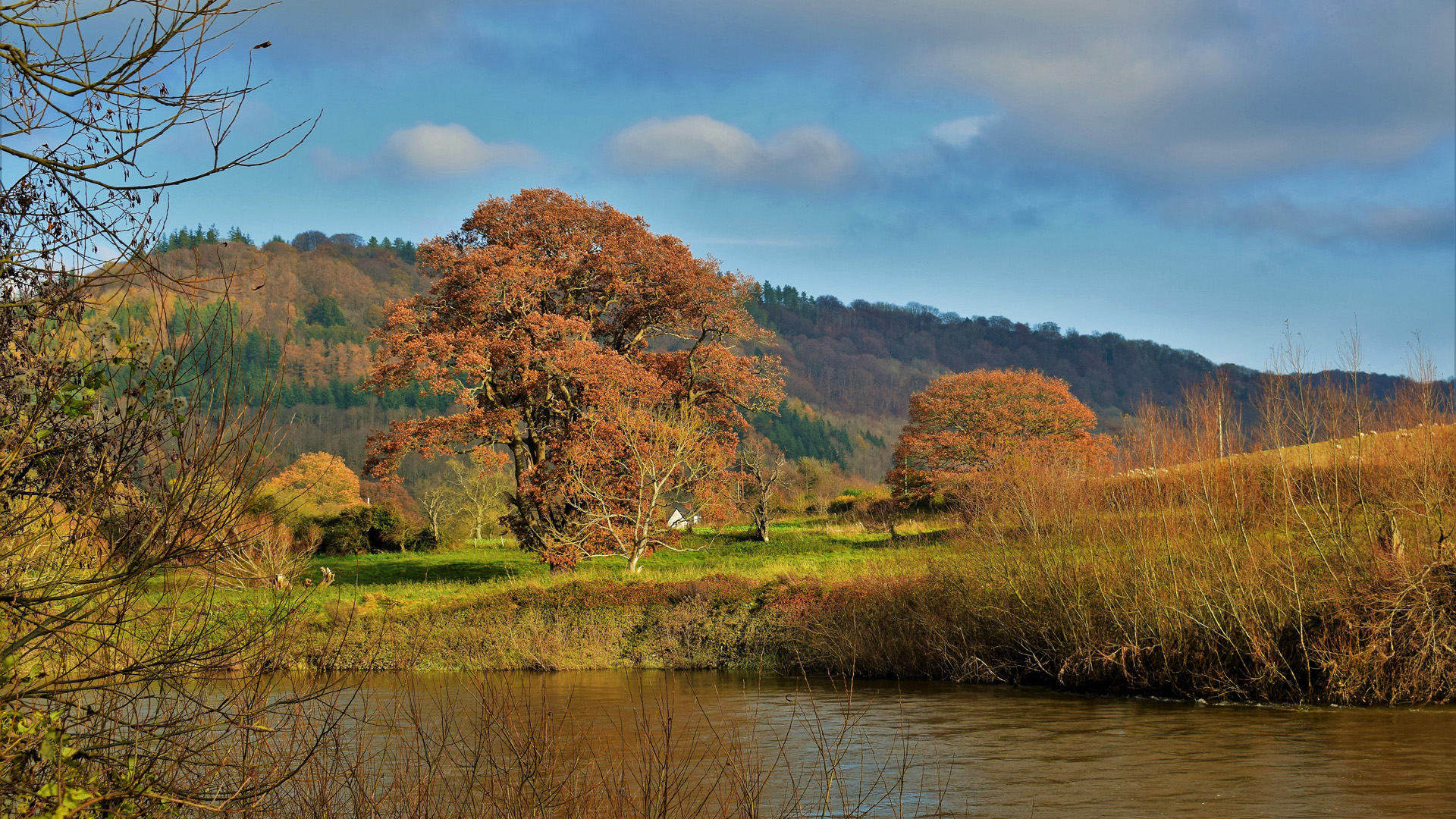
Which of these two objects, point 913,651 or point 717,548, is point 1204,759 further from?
point 717,548

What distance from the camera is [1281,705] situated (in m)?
17.5

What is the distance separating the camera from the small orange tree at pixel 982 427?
40000mm

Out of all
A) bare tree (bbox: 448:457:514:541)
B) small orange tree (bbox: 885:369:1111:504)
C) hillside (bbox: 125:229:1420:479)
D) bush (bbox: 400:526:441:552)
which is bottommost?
bush (bbox: 400:526:441:552)

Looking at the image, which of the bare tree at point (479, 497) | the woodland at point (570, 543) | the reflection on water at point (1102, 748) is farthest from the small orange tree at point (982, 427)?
the bare tree at point (479, 497)

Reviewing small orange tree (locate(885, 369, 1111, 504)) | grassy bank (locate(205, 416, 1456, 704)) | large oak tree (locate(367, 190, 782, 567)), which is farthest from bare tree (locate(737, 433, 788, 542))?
grassy bank (locate(205, 416, 1456, 704))

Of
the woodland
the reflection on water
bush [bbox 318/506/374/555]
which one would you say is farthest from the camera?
bush [bbox 318/506/374/555]

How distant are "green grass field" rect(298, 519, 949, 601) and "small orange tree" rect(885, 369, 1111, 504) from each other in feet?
10.5

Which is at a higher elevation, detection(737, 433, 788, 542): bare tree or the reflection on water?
detection(737, 433, 788, 542): bare tree

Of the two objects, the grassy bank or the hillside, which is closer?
the grassy bank

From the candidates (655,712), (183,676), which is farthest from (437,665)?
(183,676)

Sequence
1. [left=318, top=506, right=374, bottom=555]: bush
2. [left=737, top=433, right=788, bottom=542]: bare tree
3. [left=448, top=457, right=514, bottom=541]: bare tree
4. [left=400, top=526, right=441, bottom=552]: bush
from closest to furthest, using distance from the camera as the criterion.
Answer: [left=737, top=433, right=788, bottom=542]: bare tree < [left=318, top=506, right=374, bottom=555]: bush < [left=400, top=526, right=441, bottom=552]: bush < [left=448, top=457, right=514, bottom=541]: bare tree

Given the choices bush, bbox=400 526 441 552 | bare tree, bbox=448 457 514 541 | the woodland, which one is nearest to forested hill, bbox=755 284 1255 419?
bare tree, bbox=448 457 514 541

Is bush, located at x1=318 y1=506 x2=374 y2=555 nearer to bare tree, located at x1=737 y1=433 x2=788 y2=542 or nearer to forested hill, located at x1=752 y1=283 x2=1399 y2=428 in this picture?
bare tree, located at x1=737 y1=433 x2=788 y2=542

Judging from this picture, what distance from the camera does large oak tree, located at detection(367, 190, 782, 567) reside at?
29.7m
